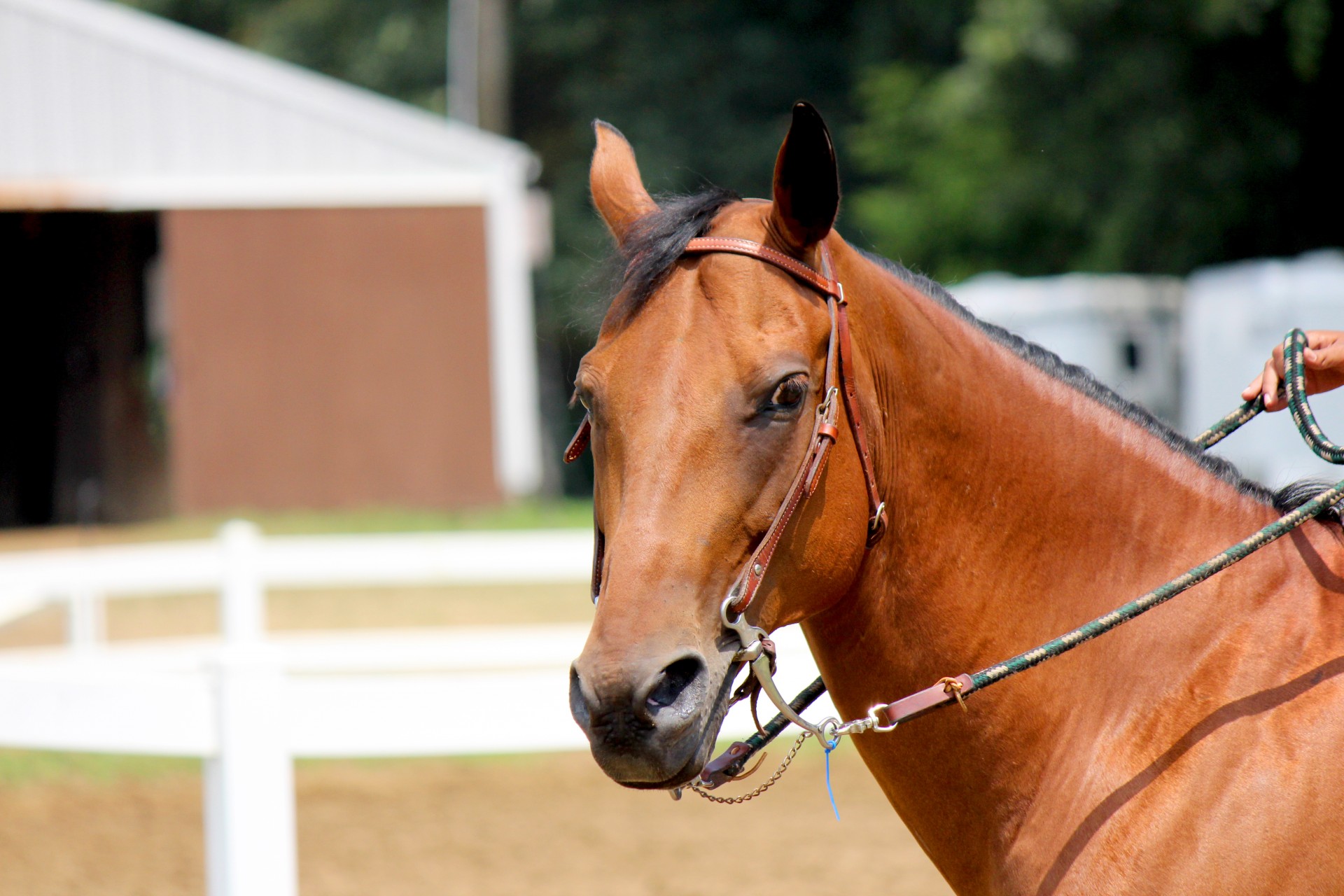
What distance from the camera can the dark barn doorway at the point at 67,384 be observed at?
62.8 ft

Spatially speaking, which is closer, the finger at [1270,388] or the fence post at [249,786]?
the finger at [1270,388]

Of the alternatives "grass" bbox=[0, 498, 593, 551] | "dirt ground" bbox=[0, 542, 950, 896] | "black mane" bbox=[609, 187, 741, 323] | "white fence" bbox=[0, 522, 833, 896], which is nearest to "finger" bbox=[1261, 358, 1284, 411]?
"black mane" bbox=[609, 187, 741, 323]

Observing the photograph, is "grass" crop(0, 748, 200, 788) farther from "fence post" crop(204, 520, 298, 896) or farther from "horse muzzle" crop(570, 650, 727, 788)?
"horse muzzle" crop(570, 650, 727, 788)

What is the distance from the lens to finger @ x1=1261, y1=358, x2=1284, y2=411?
2562 mm

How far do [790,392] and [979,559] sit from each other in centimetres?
54

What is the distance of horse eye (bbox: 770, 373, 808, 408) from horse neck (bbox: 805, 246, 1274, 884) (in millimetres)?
199

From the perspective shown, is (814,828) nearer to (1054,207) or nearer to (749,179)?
(1054,207)

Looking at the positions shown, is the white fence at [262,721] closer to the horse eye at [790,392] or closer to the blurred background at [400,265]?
the horse eye at [790,392]

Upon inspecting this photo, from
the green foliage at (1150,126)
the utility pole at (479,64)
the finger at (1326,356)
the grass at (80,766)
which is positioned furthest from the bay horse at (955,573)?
Answer: the utility pole at (479,64)

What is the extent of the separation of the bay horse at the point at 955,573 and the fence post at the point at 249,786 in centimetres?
181

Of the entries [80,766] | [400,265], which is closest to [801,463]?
[80,766]

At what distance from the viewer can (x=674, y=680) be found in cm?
197

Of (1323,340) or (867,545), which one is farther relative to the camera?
(1323,340)

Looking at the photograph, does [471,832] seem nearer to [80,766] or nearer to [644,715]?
[80,766]
